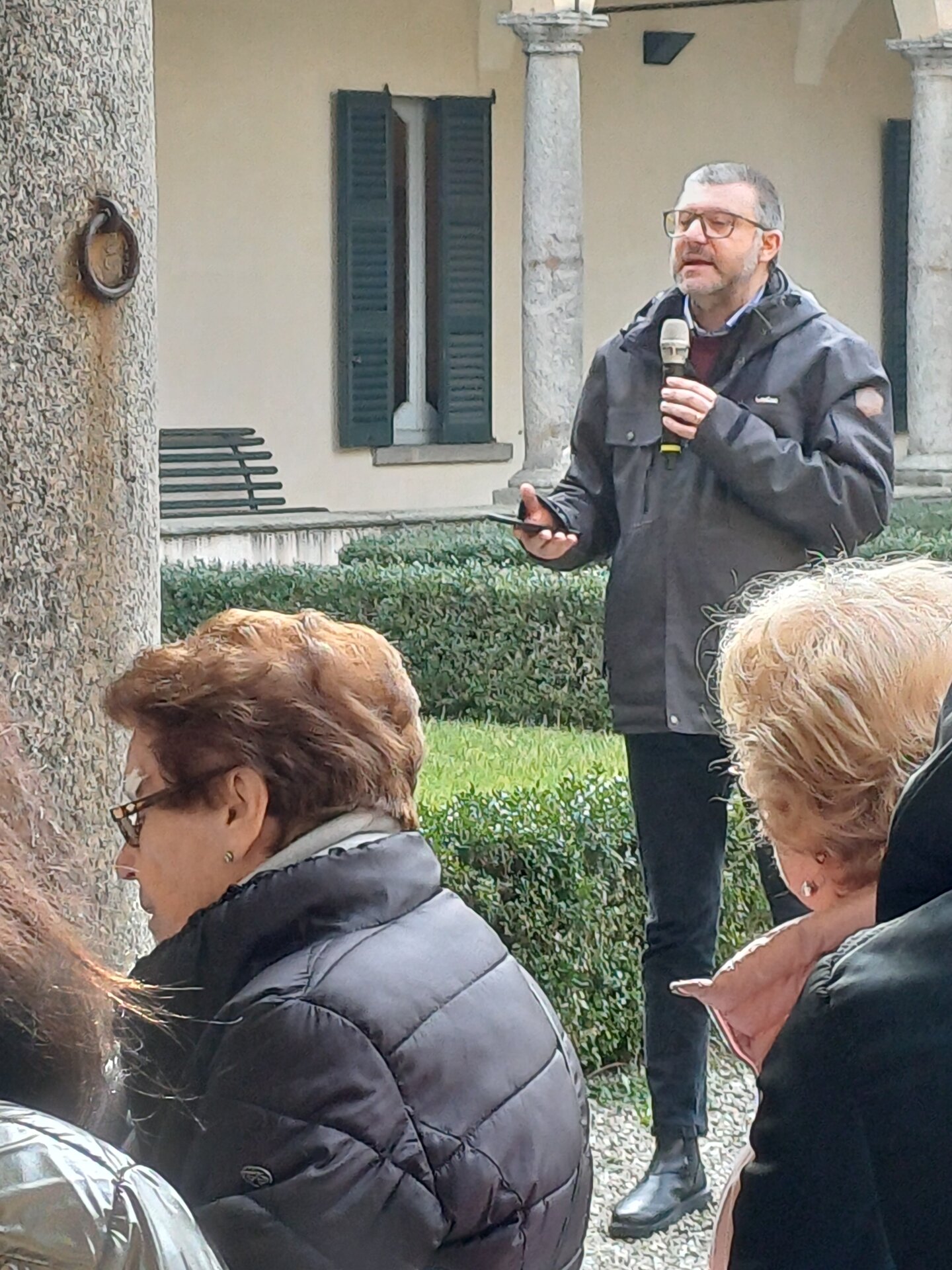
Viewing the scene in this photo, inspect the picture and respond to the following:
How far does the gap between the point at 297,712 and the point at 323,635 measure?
4.3 inches

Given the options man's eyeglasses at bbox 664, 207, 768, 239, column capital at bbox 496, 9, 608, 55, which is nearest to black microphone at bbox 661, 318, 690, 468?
man's eyeglasses at bbox 664, 207, 768, 239

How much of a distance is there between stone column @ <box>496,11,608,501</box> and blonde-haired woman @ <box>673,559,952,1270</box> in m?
10.1

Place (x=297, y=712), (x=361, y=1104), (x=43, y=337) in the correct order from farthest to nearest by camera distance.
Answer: (x=43, y=337) < (x=297, y=712) < (x=361, y=1104)

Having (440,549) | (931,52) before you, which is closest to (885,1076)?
(440,549)

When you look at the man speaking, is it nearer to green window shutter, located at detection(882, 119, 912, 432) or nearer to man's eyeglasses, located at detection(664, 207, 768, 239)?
man's eyeglasses, located at detection(664, 207, 768, 239)

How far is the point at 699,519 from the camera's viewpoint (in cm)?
375

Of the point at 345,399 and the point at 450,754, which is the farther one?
the point at 345,399

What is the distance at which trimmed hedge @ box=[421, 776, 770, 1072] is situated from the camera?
4.71 metres

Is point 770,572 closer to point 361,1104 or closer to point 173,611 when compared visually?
point 361,1104

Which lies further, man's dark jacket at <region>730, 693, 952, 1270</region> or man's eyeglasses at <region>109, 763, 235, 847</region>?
man's eyeglasses at <region>109, 763, 235, 847</region>

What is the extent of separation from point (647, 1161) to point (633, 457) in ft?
5.00

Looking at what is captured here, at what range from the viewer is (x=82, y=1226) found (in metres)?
1.16

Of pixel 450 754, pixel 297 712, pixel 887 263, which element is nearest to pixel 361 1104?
pixel 297 712

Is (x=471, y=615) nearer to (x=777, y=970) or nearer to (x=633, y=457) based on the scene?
(x=633, y=457)
